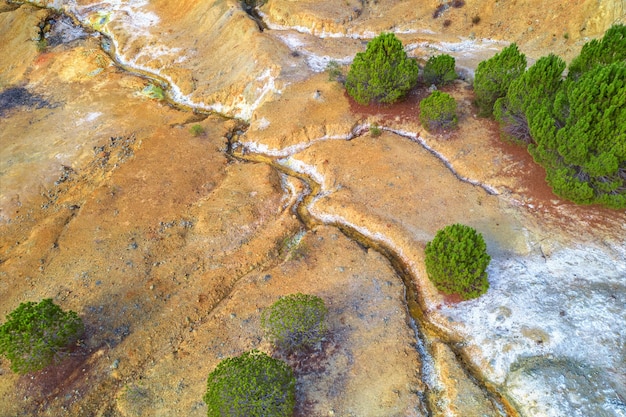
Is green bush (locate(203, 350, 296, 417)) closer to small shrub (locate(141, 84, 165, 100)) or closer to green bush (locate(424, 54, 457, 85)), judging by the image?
green bush (locate(424, 54, 457, 85))

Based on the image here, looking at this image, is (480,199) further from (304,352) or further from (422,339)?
(304,352)

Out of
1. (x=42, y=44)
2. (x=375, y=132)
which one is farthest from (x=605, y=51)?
(x=42, y=44)

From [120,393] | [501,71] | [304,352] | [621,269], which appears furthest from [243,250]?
[501,71]

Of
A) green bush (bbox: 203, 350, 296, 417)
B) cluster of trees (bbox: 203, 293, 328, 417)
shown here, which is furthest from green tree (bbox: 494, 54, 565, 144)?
green bush (bbox: 203, 350, 296, 417)

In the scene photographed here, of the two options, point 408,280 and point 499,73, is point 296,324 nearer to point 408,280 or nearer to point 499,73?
point 408,280

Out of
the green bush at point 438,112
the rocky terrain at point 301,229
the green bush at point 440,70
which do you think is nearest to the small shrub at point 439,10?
the rocky terrain at point 301,229

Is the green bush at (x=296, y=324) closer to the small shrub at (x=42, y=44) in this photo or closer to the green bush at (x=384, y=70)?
the green bush at (x=384, y=70)
